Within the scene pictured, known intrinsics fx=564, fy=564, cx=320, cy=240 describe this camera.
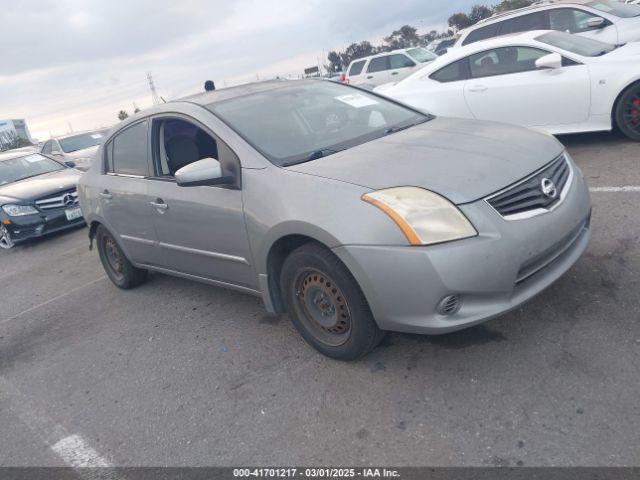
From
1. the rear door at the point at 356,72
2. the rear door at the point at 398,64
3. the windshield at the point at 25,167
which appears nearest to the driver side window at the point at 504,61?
the windshield at the point at 25,167

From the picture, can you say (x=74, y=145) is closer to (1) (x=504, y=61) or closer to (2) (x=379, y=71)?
(2) (x=379, y=71)

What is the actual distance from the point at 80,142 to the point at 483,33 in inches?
419

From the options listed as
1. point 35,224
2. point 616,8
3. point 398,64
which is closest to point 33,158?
point 35,224

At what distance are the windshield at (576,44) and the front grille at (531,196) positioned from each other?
4193mm

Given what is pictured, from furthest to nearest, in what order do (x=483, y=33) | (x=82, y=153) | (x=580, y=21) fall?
(x=82, y=153) → (x=483, y=33) → (x=580, y=21)

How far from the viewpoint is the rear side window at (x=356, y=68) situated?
1775 centimetres

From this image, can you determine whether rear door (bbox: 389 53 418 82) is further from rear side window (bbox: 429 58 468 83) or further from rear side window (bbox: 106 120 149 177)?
rear side window (bbox: 106 120 149 177)

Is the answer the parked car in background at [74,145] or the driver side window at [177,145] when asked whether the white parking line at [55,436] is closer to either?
the driver side window at [177,145]

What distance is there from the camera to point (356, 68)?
1795 cm

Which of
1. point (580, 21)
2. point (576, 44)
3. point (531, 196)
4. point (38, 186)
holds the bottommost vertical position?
point (531, 196)

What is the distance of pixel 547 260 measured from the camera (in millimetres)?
2953

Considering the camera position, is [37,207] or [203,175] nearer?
[203,175]

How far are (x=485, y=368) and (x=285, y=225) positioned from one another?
52.0 inches

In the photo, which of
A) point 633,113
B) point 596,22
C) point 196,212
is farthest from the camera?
point 596,22
